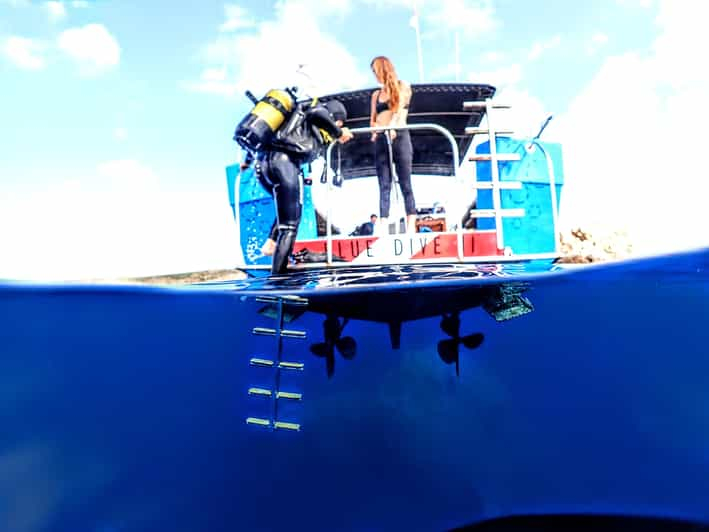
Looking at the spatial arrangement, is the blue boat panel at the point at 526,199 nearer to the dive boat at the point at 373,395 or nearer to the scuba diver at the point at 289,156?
the dive boat at the point at 373,395

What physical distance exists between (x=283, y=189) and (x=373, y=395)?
2.59 m

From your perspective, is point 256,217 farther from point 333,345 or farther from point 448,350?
point 448,350

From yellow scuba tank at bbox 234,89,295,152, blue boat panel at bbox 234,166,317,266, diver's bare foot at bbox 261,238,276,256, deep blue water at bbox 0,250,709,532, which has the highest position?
yellow scuba tank at bbox 234,89,295,152

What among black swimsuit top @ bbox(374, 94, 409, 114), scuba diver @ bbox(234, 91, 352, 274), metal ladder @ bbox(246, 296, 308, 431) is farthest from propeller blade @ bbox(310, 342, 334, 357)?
black swimsuit top @ bbox(374, 94, 409, 114)

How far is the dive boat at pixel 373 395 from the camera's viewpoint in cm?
391

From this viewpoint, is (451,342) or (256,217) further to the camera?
(256,217)

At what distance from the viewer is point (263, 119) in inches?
161

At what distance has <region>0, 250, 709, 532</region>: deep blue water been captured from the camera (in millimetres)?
3895

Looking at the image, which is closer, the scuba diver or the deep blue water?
the deep blue water

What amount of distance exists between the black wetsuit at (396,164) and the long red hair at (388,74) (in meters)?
0.48

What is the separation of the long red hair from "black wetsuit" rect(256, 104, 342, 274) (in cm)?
181

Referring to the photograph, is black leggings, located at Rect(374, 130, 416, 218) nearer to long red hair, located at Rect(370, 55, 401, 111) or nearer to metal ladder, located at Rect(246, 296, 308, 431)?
long red hair, located at Rect(370, 55, 401, 111)

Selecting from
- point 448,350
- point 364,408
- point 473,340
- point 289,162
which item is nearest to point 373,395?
point 364,408

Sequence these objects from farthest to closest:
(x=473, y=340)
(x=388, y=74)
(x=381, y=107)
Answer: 1. (x=381, y=107)
2. (x=388, y=74)
3. (x=473, y=340)
